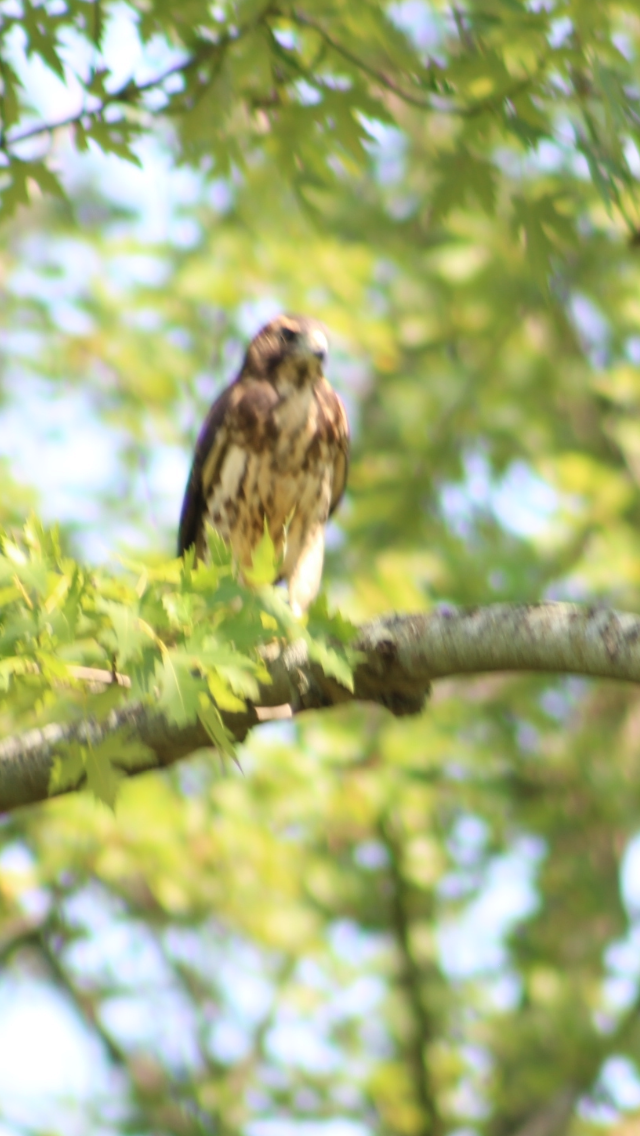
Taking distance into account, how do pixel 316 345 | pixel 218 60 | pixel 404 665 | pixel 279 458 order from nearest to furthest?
pixel 404 665 → pixel 218 60 → pixel 279 458 → pixel 316 345

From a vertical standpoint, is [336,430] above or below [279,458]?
above

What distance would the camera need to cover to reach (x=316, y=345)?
5.42 meters

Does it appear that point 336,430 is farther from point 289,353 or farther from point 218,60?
point 218,60

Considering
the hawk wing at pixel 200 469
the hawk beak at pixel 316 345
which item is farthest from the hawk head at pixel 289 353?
the hawk wing at pixel 200 469

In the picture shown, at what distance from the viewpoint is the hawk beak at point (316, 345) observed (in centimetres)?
541

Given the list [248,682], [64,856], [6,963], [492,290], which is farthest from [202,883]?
[248,682]

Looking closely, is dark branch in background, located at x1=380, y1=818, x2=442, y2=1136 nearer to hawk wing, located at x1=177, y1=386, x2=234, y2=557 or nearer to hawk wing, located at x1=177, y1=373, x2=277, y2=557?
hawk wing, located at x1=177, y1=386, x2=234, y2=557

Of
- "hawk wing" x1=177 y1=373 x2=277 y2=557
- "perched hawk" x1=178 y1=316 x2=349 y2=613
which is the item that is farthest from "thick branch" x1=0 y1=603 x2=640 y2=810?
"hawk wing" x1=177 y1=373 x2=277 y2=557

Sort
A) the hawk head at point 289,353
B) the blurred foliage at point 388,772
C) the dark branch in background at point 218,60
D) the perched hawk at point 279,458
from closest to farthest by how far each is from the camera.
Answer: the dark branch in background at point 218,60
the perched hawk at point 279,458
the hawk head at point 289,353
the blurred foliage at point 388,772

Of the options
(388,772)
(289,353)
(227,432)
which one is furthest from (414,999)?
(289,353)

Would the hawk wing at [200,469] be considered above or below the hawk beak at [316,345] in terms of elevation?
below

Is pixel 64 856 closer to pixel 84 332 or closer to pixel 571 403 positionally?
pixel 84 332

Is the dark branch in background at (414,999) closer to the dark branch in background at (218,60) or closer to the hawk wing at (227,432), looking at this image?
the hawk wing at (227,432)

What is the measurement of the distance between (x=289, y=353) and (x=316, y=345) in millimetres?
120
